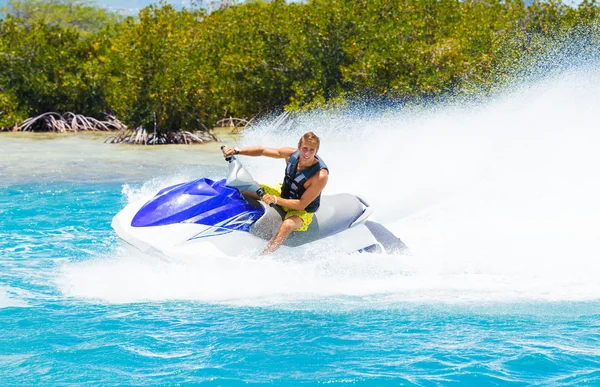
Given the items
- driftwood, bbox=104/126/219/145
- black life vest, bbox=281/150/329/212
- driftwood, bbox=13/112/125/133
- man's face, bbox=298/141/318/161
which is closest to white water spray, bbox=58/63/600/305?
black life vest, bbox=281/150/329/212

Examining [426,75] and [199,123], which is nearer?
[426,75]

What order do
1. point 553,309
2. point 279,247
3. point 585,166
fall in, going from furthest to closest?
point 585,166, point 279,247, point 553,309

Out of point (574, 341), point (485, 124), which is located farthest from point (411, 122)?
point (574, 341)

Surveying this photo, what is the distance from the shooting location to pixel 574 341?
15.4ft

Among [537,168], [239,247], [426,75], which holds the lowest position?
[239,247]

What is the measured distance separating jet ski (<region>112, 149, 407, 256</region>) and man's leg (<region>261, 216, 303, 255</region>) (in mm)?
72

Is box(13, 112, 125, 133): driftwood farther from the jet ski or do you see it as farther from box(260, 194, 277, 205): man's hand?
box(260, 194, 277, 205): man's hand

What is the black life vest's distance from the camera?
571 cm

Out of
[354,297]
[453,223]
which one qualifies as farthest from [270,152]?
[453,223]

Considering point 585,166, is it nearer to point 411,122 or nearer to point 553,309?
point 553,309

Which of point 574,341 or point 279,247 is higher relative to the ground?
point 279,247

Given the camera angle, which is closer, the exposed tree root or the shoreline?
the shoreline

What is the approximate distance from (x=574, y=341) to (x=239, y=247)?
7.50 feet

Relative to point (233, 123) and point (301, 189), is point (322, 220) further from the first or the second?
point (233, 123)
